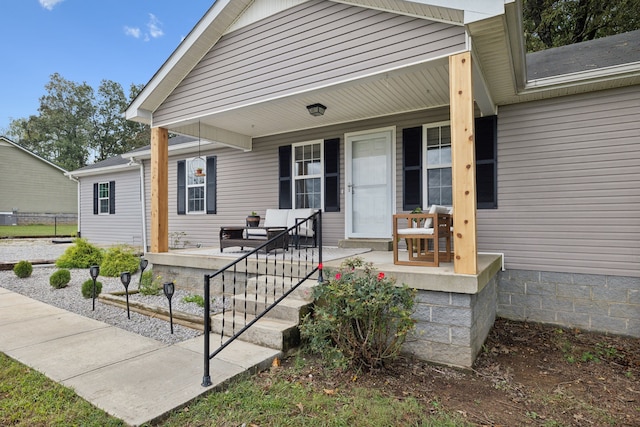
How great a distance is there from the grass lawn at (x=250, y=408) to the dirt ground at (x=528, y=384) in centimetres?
20

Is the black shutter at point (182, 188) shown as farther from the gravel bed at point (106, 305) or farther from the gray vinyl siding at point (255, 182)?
the gravel bed at point (106, 305)

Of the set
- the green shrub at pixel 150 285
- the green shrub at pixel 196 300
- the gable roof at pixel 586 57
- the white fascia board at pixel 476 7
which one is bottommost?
the green shrub at pixel 196 300

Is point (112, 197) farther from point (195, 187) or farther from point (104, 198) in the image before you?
point (195, 187)

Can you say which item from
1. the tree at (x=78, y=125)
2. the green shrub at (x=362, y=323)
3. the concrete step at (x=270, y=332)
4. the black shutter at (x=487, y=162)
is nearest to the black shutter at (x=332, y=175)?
the black shutter at (x=487, y=162)

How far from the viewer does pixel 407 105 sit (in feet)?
18.4

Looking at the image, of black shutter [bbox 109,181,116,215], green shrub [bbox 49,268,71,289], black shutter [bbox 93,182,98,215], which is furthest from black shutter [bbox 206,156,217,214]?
black shutter [bbox 93,182,98,215]

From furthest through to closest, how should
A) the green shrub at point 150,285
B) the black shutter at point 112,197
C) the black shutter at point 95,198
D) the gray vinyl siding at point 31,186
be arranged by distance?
the gray vinyl siding at point 31,186
the black shutter at point 95,198
the black shutter at point 112,197
the green shrub at point 150,285

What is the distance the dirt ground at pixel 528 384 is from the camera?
8.10ft

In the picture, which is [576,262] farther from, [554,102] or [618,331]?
[554,102]

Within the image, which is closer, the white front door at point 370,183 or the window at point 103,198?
the white front door at point 370,183

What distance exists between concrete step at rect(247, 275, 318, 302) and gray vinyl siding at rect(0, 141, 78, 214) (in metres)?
24.1

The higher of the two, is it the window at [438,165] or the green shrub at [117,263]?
the window at [438,165]

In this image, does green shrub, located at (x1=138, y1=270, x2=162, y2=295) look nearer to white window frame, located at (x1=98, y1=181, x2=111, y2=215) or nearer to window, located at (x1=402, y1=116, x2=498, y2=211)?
window, located at (x1=402, y1=116, x2=498, y2=211)

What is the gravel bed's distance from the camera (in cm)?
381
